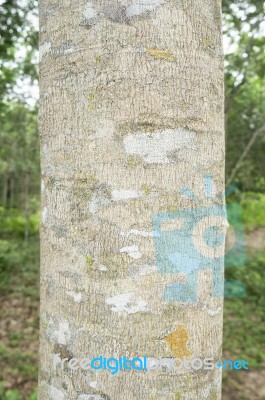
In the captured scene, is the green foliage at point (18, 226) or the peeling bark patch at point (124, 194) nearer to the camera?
the peeling bark patch at point (124, 194)

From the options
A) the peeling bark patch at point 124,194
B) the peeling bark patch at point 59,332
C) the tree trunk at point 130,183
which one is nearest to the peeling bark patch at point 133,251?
the tree trunk at point 130,183

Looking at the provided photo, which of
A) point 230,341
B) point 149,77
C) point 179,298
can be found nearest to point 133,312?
point 179,298

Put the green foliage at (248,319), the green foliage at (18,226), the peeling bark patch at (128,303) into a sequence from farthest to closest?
the green foliage at (18,226), the green foliage at (248,319), the peeling bark patch at (128,303)

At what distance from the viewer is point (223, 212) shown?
1.11 m

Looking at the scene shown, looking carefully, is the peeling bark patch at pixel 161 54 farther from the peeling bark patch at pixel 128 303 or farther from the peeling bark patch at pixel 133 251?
the peeling bark patch at pixel 128 303

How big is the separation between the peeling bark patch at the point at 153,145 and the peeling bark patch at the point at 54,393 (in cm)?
68

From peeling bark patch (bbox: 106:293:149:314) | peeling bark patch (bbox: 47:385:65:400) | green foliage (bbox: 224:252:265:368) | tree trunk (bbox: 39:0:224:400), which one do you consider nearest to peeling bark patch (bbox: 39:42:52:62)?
tree trunk (bbox: 39:0:224:400)

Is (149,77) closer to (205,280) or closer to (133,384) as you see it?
(205,280)

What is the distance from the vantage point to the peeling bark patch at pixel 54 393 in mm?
1061

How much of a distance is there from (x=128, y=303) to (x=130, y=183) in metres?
0.31

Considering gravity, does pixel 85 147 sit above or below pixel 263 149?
below

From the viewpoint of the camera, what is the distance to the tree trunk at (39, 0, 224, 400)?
0.98 m

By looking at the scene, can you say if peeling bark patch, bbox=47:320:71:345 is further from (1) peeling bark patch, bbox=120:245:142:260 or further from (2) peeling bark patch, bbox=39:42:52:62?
(2) peeling bark patch, bbox=39:42:52:62

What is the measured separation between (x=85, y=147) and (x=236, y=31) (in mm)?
4823
